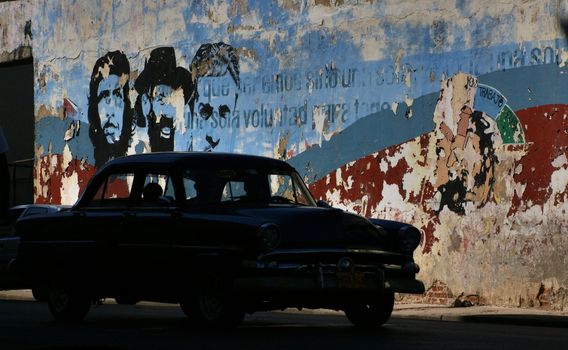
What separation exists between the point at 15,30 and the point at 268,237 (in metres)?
16.5

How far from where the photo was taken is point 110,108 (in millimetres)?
24375

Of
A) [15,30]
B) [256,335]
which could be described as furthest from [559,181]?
[15,30]

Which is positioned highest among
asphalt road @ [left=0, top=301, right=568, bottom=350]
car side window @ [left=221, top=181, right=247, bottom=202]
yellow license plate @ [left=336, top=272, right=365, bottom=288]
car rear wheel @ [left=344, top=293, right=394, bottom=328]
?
car side window @ [left=221, top=181, right=247, bottom=202]

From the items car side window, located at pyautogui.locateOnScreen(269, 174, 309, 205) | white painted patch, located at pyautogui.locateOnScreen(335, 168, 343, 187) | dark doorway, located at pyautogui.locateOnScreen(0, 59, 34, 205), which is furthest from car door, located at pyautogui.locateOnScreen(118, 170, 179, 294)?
dark doorway, located at pyautogui.locateOnScreen(0, 59, 34, 205)

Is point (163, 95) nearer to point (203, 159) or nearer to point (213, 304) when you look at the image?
point (203, 159)

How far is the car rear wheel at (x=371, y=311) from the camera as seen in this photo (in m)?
12.6

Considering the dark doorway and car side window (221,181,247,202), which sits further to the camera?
the dark doorway

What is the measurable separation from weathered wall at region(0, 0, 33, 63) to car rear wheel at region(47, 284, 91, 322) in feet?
43.5

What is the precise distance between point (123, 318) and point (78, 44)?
11.7 m

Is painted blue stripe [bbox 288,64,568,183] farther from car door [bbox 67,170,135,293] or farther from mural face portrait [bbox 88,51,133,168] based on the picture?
car door [bbox 67,170,135,293]

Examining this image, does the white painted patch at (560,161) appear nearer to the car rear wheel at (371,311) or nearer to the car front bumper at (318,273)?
the car rear wheel at (371,311)

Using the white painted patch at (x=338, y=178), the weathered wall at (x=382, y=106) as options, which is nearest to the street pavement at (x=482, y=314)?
the weathered wall at (x=382, y=106)

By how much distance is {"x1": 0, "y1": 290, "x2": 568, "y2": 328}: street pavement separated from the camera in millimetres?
15414

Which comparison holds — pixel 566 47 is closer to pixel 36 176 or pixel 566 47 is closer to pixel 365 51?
pixel 365 51
